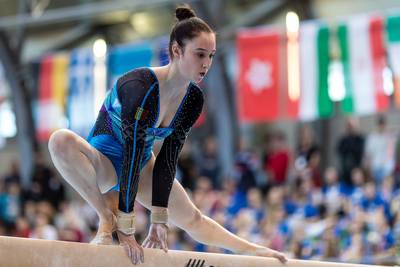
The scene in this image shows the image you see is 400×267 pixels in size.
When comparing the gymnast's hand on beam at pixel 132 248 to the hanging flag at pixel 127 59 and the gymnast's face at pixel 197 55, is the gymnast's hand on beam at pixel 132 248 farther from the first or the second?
the hanging flag at pixel 127 59

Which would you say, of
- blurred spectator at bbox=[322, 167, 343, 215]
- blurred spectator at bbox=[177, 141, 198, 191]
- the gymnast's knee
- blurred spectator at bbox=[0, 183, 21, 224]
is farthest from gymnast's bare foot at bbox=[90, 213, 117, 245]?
blurred spectator at bbox=[0, 183, 21, 224]

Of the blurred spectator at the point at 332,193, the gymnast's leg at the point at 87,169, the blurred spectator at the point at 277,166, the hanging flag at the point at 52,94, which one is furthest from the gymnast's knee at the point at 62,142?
the hanging flag at the point at 52,94

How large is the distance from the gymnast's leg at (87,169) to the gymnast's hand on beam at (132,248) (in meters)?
0.14

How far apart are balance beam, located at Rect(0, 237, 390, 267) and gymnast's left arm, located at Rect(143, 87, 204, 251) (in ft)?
0.38

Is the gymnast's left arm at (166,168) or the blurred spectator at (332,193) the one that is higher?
the gymnast's left arm at (166,168)

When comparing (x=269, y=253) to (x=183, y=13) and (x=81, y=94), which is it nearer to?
(x=183, y=13)

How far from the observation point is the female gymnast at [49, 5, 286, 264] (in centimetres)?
393

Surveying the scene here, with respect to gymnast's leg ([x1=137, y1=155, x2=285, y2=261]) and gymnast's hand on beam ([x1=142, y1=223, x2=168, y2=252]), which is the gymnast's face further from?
gymnast's hand on beam ([x1=142, y1=223, x2=168, y2=252])

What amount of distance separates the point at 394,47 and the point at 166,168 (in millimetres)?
7508

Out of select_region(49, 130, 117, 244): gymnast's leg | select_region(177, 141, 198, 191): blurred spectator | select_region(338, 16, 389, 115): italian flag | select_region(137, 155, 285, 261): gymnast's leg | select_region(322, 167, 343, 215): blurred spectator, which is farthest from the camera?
select_region(177, 141, 198, 191): blurred spectator

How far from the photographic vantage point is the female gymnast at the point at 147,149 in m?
3.93

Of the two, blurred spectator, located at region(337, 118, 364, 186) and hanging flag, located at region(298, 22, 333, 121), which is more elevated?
hanging flag, located at region(298, 22, 333, 121)

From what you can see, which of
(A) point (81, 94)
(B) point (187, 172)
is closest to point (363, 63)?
(B) point (187, 172)

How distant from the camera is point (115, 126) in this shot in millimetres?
4172
